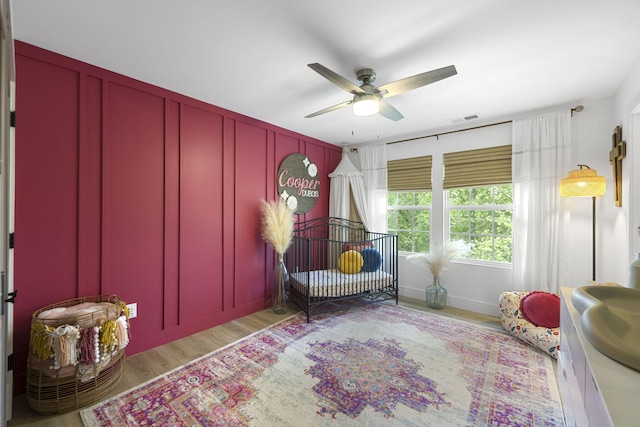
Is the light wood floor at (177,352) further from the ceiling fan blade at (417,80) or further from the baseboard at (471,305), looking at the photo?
the ceiling fan blade at (417,80)

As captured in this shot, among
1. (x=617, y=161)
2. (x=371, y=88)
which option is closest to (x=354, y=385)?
(x=371, y=88)

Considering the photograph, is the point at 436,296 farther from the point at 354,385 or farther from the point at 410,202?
the point at 354,385

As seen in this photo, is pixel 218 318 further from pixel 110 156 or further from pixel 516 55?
pixel 516 55

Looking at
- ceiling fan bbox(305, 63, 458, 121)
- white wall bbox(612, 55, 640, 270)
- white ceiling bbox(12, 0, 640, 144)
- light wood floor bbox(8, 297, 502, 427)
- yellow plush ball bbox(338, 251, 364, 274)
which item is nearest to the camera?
white ceiling bbox(12, 0, 640, 144)

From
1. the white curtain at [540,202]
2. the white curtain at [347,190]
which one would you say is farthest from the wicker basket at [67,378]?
the white curtain at [540,202]

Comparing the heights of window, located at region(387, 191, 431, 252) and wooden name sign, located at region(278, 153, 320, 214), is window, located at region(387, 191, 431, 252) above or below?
below

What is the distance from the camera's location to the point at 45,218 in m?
1.85

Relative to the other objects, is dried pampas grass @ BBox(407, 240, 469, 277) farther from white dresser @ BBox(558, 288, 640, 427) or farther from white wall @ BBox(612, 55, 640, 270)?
white dresser @ BBox(558, 288, 640, 427)

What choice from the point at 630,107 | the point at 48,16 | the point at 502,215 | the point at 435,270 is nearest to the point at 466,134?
the point at 502,215

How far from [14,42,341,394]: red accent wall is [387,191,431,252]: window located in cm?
202

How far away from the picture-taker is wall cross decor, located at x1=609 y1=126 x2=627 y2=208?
225cm

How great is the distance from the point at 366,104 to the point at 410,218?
2.31 metres

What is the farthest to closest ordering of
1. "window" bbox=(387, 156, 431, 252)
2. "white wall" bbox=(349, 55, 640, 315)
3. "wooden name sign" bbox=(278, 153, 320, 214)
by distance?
"window" bbox=(387, 156, 431, 252) < "wooden name sign" bbox=(278, 153, 320, 214) < "white wall" bbox=(349, 55, 640, 315)

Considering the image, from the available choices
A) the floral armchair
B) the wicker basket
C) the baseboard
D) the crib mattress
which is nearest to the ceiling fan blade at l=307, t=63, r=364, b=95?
the crib mattress
